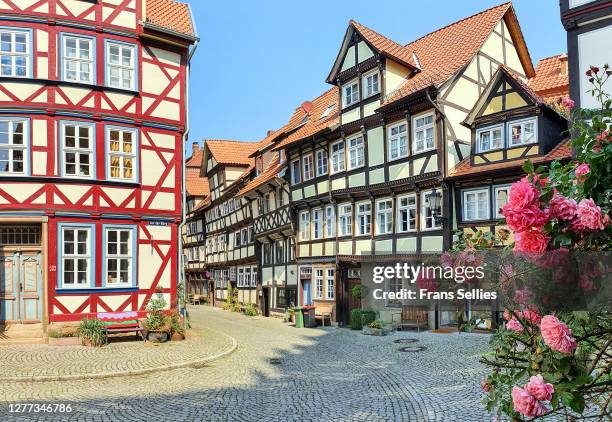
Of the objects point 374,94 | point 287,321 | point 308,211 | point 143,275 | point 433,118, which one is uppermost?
point 374,94

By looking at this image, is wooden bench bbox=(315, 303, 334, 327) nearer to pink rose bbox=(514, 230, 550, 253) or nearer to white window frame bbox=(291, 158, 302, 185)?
white window frame bbox=(291, 158, 302, 185)

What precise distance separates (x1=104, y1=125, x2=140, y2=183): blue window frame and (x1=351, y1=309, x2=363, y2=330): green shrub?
10559 mm

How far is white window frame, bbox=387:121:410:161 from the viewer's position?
20.5 m

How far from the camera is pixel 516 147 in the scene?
17.5 m

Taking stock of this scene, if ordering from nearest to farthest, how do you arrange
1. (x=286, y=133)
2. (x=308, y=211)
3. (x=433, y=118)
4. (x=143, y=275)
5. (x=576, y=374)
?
(x=576, y=374), (x=143, y=275), (x=433, y=118), (x=308, y=211), (x=286, y=133)

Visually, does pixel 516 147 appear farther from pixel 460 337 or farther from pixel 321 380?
pixel 321 380

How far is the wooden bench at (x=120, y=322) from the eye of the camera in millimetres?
15087

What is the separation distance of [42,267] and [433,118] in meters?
14.2

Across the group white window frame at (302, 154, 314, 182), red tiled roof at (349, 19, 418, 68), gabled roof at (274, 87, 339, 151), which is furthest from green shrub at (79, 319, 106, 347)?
red tiled roof at (349, 19, 418, 68)

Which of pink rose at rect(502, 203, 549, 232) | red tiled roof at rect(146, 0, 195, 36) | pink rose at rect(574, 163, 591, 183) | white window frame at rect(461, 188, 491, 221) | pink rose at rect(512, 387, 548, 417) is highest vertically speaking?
red tiled roof at rect(146, 0, 195, 36)

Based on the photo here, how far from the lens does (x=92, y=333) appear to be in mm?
14391

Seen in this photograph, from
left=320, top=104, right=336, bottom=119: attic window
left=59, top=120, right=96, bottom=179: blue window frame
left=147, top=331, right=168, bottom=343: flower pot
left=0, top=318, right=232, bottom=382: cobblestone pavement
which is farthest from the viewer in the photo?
left=320, top=104, right=336, bottom=119: attic window

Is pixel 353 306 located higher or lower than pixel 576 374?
lower

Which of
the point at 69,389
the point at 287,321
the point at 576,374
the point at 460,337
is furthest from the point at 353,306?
the point at 576,374
